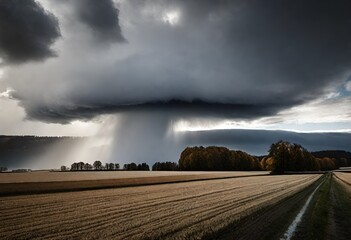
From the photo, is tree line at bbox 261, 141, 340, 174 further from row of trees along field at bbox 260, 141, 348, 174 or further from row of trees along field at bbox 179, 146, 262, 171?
row of trees along field at bbox 179, 146, 262, 171

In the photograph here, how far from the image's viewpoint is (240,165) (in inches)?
6969

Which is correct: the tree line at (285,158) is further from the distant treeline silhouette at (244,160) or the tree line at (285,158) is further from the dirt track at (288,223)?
the dirt track at (288,223)

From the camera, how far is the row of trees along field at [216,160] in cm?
16712

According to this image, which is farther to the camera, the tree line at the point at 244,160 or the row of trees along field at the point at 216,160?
the row of trees along field at the point at 216,160

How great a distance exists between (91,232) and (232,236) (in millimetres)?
6480

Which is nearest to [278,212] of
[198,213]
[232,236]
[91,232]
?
[198,213]

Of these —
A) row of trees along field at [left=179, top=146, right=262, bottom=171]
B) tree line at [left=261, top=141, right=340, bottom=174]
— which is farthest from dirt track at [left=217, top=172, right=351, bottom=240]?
row of trees along field at [left=179, top=146, right=262, bottom=171]

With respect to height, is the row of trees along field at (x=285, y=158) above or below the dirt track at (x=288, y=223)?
above

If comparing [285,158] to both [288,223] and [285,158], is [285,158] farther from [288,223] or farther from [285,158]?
[288,223]

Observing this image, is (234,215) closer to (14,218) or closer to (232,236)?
(232,236)

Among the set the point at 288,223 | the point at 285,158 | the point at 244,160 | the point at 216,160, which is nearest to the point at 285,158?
the point at 285,158

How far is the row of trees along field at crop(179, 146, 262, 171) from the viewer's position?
16712 centimetres

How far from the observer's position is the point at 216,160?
170m

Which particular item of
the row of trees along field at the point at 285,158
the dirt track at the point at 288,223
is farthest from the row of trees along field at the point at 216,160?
the dirt track at the point at 288,223
